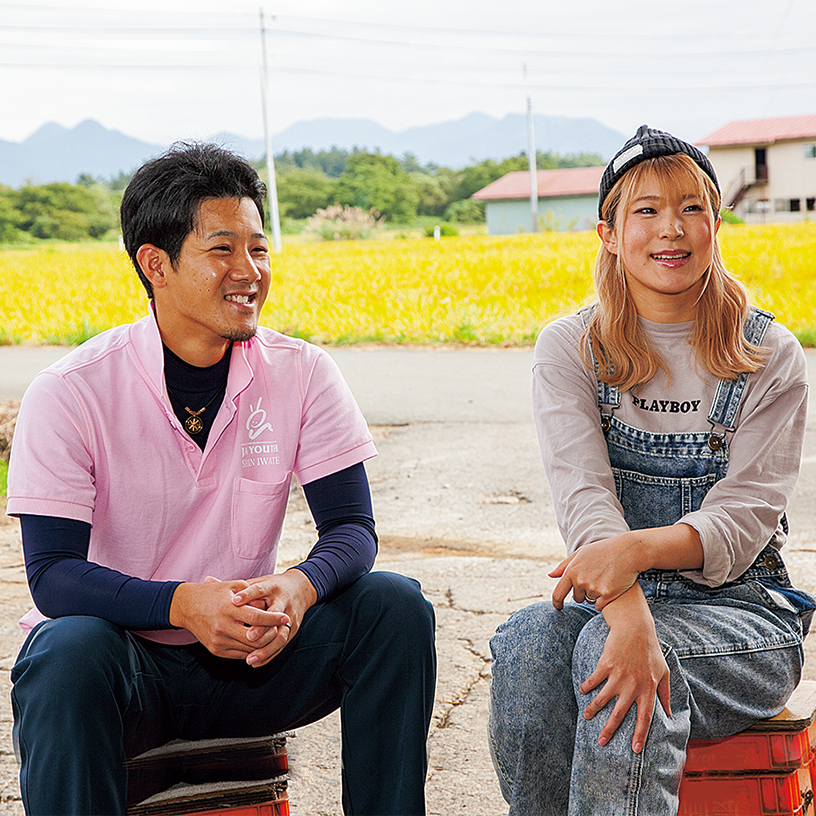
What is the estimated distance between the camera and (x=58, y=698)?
152cm

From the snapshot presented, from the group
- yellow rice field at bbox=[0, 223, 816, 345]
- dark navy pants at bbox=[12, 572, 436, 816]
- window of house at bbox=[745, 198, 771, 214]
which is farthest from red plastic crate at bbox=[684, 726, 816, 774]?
window of house at bbox=[745, 198, 771, 214]

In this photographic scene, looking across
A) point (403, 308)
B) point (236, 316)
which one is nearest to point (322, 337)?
point (403, 308)

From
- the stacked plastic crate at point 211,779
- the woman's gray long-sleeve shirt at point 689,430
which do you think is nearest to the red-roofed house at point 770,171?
the woman's gray long-sleeve shirt at point 689,430

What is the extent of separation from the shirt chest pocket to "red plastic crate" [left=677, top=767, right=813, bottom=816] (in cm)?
87

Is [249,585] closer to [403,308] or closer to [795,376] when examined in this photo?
[795,376]

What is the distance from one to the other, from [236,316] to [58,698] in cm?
79

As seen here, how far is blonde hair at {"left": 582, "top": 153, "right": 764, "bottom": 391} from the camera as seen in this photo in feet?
6.41

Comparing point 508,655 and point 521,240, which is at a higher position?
point 521,240

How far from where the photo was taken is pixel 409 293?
45.5 ft

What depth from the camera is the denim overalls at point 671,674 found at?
1541 mm

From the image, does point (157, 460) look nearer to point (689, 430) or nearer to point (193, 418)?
point (193, 418)

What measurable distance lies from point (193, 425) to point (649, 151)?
105 cm

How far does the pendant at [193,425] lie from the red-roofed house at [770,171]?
44935mm

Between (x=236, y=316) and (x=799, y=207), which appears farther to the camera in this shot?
(x=799, y=207)
